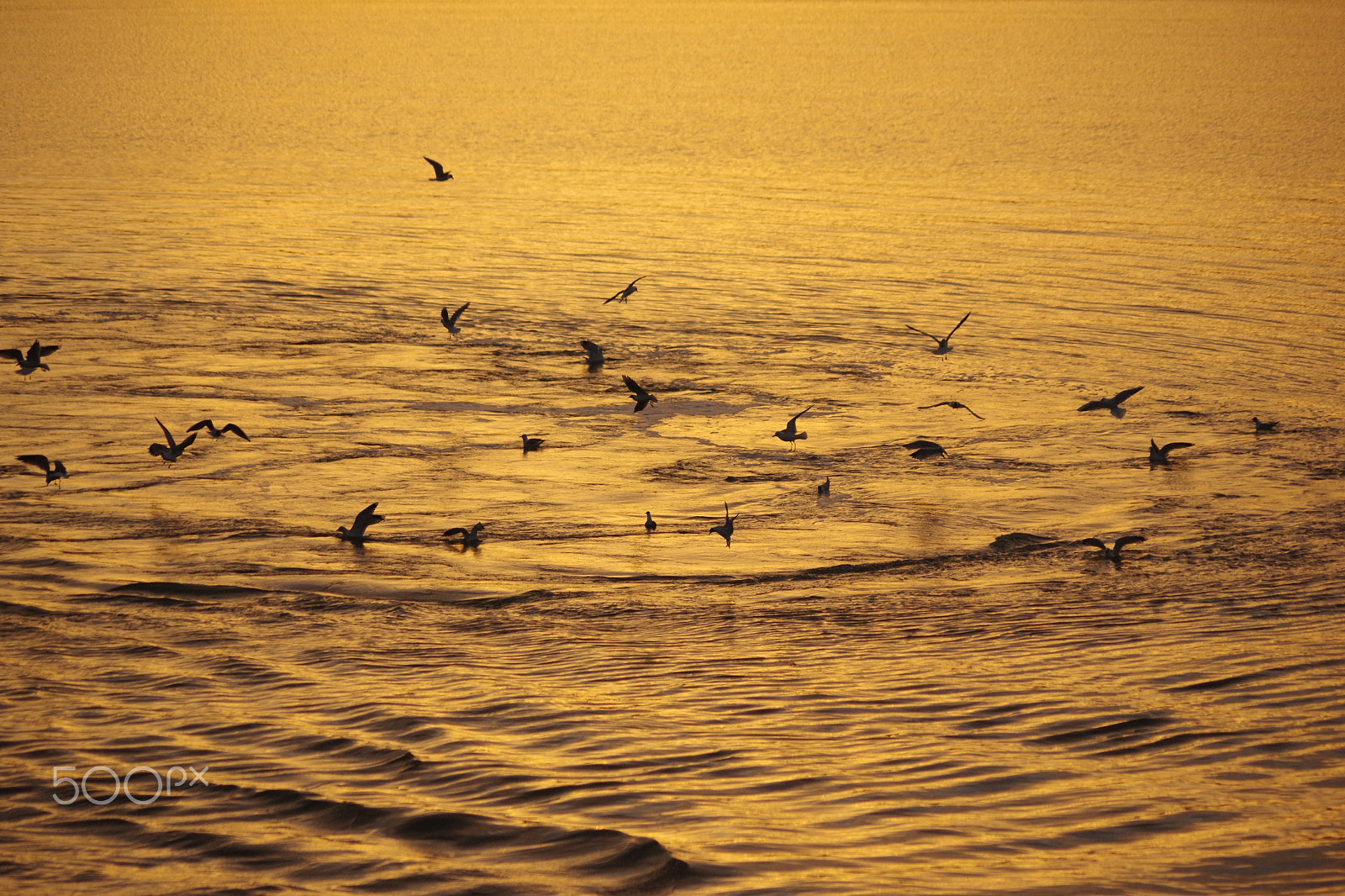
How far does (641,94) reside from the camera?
71.3 metres

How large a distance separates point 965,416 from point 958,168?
2651cm

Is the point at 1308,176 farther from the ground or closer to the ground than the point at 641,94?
closer to the ground

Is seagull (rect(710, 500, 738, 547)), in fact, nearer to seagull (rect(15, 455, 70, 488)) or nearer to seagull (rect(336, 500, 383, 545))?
seagull (rect(336, 500, 383, 545))

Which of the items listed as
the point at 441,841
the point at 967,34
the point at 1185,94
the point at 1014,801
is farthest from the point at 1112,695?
the point at 967,34

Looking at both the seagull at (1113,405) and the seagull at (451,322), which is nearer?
the seagull at (1113,405)

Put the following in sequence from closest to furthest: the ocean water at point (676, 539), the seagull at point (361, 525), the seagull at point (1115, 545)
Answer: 1. the ocean water at point (676, 539)
2. the seagull at point (1115, 545)
3. the seagull at point (361, 525)

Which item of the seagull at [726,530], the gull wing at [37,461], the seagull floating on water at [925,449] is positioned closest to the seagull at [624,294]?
the seagull floating on water at [925,449]

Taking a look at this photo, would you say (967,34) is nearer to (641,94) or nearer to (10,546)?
(641,94)

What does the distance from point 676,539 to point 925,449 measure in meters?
3.96

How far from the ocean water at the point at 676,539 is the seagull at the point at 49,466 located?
0.26 meters

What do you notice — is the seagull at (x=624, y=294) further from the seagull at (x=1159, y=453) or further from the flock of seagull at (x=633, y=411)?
the seagull at (x=1159, y=453)

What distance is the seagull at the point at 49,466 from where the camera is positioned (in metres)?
16.0

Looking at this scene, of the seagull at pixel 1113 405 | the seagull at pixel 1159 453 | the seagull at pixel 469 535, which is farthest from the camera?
the seagull at pixel 1113 405

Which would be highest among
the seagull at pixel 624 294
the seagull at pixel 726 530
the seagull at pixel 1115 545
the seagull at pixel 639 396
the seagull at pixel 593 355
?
the seagull at pixel 624 294
